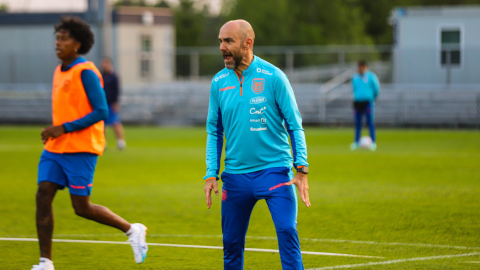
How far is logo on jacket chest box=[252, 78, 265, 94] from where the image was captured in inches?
184

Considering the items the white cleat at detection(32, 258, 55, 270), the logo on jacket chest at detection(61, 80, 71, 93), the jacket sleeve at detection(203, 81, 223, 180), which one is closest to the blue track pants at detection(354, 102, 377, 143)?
the logo on jacket chest at detection(61, 80, 71, 93)

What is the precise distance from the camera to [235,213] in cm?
475

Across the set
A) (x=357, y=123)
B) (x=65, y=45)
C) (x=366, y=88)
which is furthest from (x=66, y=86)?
(x=366, y=88)

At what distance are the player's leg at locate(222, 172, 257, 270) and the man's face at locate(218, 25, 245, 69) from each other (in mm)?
808

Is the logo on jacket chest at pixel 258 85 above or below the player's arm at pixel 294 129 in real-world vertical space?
above

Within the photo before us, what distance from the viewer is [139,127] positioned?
28.5 m

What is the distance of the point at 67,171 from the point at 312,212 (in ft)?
13.5

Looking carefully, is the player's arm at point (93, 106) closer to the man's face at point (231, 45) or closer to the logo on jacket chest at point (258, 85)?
the man's face at point (231, 45)

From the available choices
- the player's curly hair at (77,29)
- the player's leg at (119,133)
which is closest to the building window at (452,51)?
the player's leg at (119,133)

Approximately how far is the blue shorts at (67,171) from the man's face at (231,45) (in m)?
1.75

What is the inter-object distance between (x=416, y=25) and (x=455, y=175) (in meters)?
17.1

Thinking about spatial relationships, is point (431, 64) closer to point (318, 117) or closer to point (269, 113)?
point (318, 117)

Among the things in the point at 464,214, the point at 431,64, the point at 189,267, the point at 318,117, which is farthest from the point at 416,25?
the point at 189,267

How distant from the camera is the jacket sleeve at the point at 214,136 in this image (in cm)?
489
